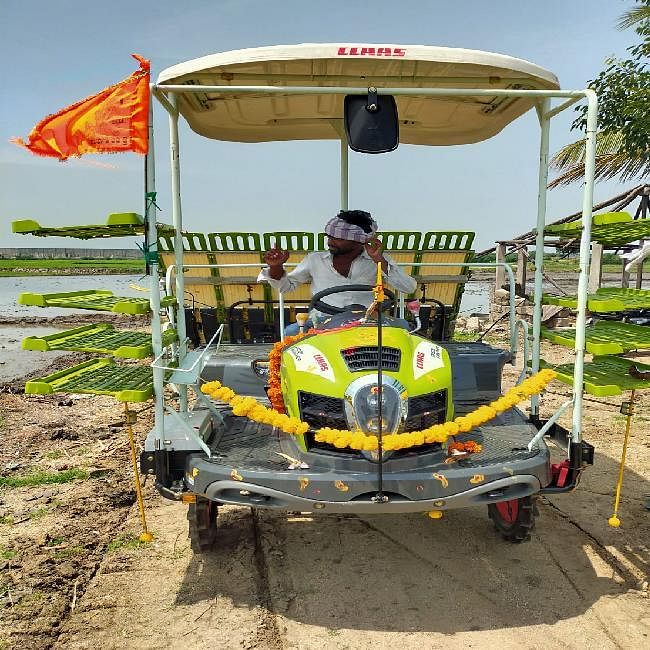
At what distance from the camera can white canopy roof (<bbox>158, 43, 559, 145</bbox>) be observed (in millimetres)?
3582

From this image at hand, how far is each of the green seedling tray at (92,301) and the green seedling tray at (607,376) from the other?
255cm

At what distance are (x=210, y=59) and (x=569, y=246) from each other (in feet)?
38.1

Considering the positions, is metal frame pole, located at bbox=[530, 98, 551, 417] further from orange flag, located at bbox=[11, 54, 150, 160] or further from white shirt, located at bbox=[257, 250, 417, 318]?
orange flag, located at bbox=[11, 54, 150, 160]

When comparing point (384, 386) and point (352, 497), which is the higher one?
point (384, 386)

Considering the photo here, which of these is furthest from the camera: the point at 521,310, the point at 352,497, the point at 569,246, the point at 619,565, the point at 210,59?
the point at 521,310

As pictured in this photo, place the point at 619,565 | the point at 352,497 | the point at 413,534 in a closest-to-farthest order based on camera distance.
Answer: the point at 352,497 < the point at 619,565 < the point at 413,534

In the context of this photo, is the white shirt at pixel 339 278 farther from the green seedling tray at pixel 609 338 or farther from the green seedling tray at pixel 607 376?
the green seedling tray at pixel 607 376

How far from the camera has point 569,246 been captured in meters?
13.7

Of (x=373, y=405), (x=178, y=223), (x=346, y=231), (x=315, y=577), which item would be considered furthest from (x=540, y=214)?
(x=315, y=577)

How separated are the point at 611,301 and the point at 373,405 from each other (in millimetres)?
1506

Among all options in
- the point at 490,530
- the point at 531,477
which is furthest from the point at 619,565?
the point at 531,477

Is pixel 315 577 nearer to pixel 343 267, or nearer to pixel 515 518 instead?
pixel 515 518

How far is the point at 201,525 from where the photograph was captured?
4.14 m

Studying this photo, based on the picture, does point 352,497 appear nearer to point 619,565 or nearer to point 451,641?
point 451,641
